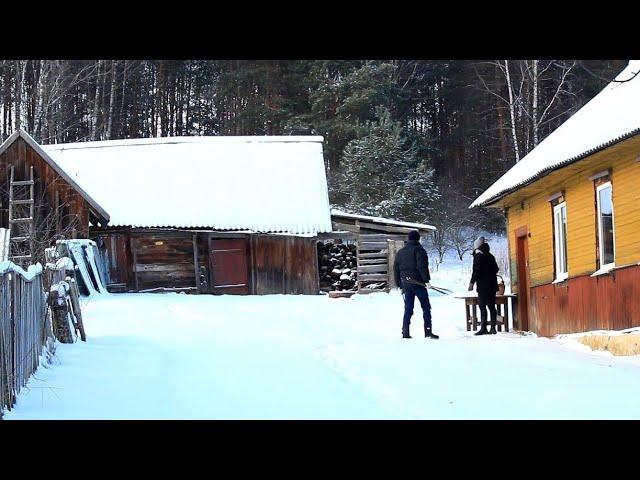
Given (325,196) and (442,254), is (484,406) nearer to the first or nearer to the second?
(325,196)

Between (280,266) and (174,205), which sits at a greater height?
(174,205)

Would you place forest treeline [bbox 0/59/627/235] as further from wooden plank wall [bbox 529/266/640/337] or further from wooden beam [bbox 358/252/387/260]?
wooden plank wall [bbox 529/266/640/337]

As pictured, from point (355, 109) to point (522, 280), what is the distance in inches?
913

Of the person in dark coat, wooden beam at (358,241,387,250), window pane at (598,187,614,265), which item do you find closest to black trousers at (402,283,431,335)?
the person in dark coat

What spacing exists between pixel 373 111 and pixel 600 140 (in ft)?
97.6

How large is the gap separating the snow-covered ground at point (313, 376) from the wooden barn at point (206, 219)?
10.9 meters

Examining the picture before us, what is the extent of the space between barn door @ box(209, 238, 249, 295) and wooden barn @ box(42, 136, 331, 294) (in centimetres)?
3

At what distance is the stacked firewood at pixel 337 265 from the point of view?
3081cm

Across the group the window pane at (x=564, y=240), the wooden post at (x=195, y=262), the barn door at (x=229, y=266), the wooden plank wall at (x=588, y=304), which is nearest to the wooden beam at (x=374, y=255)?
the barn door at (x=229, y=266)

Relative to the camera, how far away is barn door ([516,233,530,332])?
20.0 meters

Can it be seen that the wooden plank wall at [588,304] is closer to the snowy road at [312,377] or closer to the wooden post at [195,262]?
the snowy road at [312,377]

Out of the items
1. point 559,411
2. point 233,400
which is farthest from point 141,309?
point 559,411

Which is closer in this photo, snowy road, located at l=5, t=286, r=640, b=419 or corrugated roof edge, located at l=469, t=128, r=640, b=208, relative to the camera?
snowy road, located at l=5, t=286, r=640, b=419

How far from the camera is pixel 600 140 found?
43.1 feet
